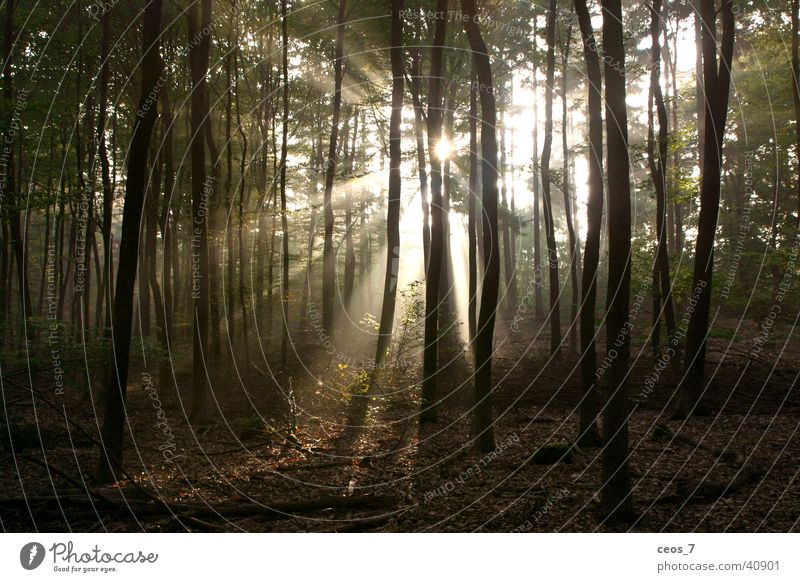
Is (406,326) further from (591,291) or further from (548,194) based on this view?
(548,194)

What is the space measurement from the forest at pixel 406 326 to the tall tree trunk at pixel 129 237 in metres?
0.05

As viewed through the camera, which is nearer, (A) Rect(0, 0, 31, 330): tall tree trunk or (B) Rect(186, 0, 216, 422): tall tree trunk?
(A) Rect(0, 0, 31, 330): tall tree trunk

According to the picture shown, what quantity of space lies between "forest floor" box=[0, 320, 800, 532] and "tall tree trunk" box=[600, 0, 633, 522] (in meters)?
0.55

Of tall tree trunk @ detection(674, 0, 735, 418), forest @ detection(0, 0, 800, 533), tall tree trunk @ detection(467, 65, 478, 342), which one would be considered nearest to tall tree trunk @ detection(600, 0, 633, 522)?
forest @ detection(0, 0, 800, 533)

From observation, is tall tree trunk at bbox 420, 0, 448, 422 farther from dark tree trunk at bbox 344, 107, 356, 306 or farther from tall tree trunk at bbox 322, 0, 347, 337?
dark tree trunk at bbox 344, 107, 356, 306

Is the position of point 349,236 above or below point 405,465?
above

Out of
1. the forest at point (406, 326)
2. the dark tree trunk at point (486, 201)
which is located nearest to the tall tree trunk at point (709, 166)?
the forest at point (406, 326)

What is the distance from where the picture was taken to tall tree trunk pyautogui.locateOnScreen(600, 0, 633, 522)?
8094 mm

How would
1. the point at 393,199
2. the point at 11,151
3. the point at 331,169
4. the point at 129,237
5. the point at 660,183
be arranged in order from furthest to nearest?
the point at 331,169 < the point at 393,199 < the point at 660,183 < the point at 11,151 < the point at 129,237

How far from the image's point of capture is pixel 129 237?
10.5 metres

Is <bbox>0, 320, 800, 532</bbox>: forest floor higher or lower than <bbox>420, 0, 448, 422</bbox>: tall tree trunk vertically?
lower

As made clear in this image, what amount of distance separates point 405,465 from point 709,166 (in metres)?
9.50

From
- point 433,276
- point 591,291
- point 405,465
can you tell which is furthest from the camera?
point 433,276

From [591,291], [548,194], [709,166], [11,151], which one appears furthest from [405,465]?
[548,194]
